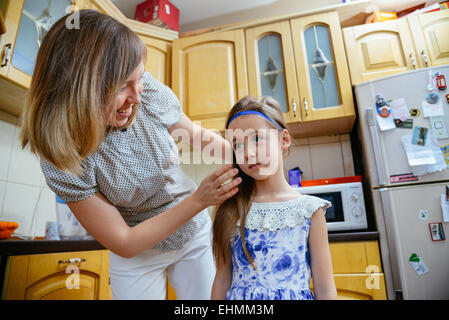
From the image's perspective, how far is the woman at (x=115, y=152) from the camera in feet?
1.84

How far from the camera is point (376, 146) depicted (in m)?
1.46

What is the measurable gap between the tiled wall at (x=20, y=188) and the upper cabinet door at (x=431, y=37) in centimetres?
217

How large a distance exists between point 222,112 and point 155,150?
47.8 inches

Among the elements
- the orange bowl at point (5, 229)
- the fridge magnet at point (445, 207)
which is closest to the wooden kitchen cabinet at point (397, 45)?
the fridge magnet at point (445, 207)

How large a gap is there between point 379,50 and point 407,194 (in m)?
0.85

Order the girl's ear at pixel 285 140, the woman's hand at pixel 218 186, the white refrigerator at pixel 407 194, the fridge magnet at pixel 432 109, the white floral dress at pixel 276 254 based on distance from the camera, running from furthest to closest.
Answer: the fridge magnet at pixel 432 109 < the white refrigerator at pixel 407 194 < the girl's ear at pixel 285 140 < the white floral dress at pixel 276 254 < the woman's hand at pixel 218 186

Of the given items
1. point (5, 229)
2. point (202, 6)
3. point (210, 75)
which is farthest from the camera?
point (202, 6)

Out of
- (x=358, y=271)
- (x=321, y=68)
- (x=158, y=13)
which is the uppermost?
(x=158, y=13)

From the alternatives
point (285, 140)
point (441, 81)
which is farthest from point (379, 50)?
point (285, 140)

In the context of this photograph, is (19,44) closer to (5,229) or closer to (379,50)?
(5,229)

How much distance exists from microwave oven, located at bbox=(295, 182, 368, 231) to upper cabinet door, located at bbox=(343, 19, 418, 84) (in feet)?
2.07

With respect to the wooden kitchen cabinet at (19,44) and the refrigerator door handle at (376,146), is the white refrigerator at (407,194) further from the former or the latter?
the wooden kitchen cabinet at (19,44)
